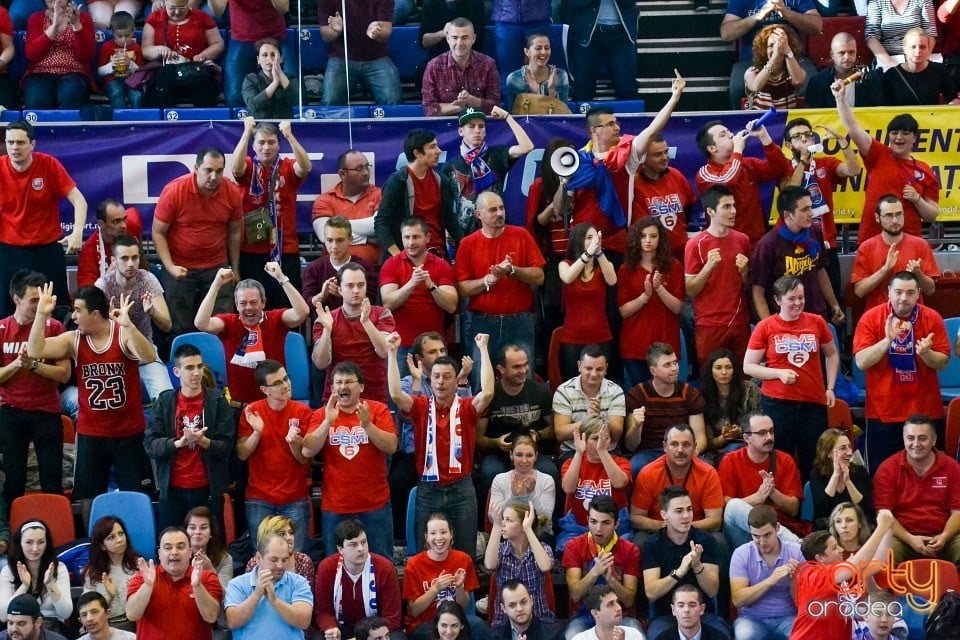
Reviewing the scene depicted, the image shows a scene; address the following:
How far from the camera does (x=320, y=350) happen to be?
11.2 metres

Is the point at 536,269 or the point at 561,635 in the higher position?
the point at 536,269

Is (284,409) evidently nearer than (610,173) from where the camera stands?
Yes

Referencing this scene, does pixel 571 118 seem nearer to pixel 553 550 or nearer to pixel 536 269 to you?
pixel 536 269

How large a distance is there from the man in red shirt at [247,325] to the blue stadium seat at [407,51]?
352 cm

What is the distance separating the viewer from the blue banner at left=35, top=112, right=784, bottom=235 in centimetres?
1283

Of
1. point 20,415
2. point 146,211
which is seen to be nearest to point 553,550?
point 20,415

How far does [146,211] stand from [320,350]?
2.47m

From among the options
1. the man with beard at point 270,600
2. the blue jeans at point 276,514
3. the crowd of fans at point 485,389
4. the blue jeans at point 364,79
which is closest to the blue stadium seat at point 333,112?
the blue jeans at point 364,79

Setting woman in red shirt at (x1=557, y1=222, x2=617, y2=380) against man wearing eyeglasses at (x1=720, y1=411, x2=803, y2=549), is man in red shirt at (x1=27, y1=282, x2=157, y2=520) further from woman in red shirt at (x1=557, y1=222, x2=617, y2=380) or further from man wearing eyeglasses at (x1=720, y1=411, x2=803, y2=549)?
man wearing eyeglasses at (x1=720, y1=411, x2=803, y2=549)

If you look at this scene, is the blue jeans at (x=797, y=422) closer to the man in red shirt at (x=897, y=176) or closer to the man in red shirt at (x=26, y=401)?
the man in red shirt at (x=897, y=176)

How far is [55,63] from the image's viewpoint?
44.8 ft

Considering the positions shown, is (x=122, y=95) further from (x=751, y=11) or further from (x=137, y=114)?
(x=751, y=11)

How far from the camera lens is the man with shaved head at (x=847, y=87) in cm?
1319

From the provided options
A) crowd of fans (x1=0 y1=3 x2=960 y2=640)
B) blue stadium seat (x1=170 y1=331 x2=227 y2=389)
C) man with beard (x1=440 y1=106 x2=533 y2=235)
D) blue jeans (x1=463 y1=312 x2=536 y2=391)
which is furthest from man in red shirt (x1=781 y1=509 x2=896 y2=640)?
blue stadium seat (x1=170 y1=331 x2=227 y2=389)
